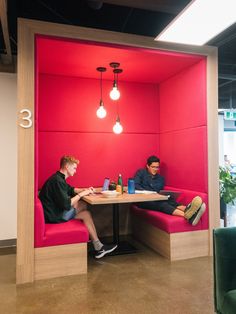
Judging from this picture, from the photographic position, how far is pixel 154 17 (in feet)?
13.3

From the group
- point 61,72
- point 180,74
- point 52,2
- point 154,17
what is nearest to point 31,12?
point 52,2

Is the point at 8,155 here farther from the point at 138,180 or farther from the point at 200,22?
the point at 200,22

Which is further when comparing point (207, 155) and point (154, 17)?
point (154, 17)

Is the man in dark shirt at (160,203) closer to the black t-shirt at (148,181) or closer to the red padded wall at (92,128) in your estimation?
the black t-shirt at (148,181)

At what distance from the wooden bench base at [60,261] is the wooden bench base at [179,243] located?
3.41 feet

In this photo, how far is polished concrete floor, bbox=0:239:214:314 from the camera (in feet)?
7.25

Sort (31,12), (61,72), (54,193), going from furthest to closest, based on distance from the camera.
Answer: (61,72)
(31,12)
(54,193)

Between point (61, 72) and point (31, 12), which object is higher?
point (31, 12)

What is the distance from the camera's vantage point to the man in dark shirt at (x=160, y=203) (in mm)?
3217

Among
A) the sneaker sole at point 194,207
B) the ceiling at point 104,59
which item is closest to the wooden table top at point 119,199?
the sneaker sole at point 194,207

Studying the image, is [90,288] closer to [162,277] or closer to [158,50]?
[162,277]

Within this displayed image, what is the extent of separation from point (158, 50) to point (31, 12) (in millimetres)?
1898

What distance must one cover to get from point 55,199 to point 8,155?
4.48 ft

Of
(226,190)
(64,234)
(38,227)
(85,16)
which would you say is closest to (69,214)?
(64,234)
